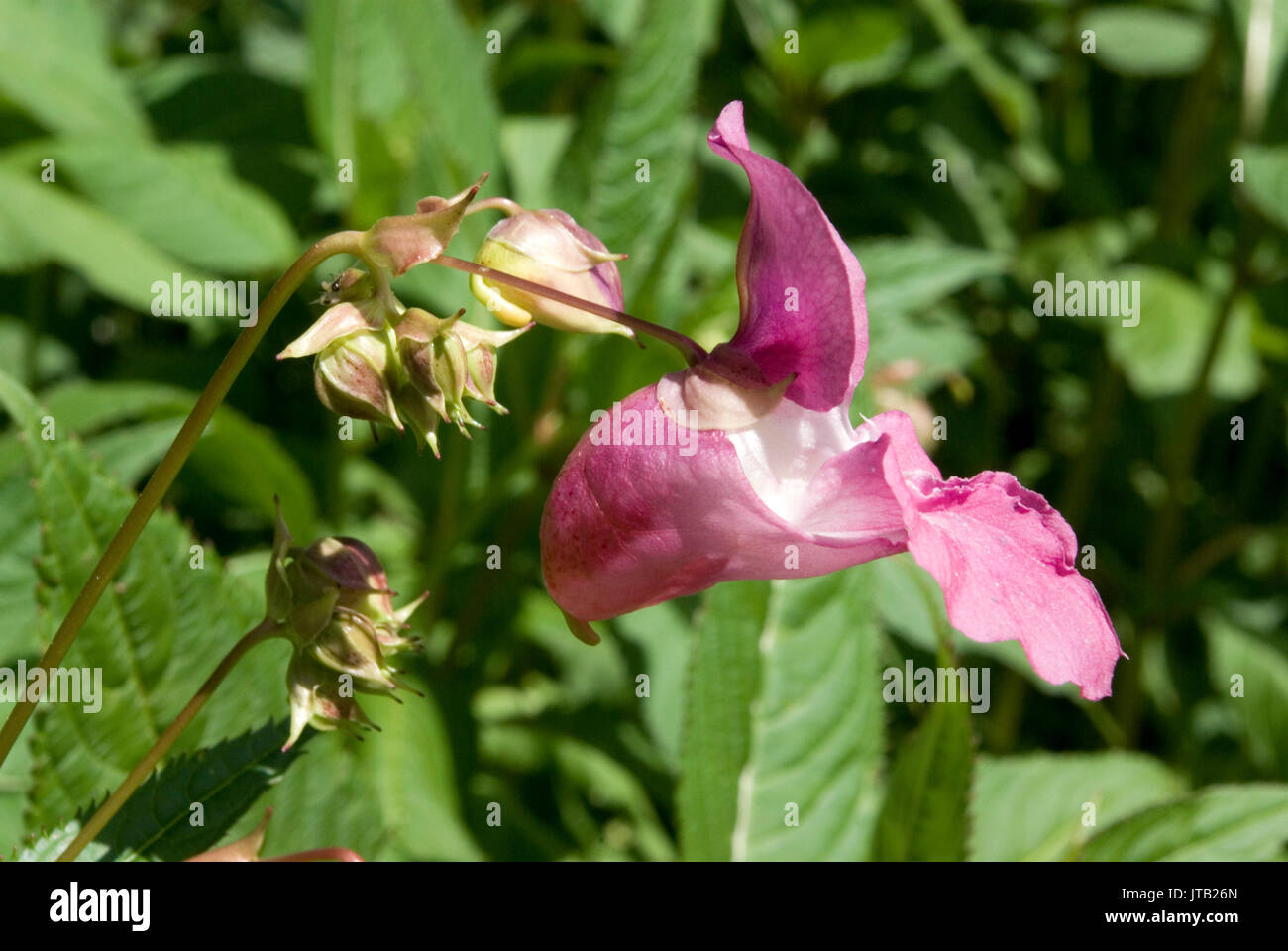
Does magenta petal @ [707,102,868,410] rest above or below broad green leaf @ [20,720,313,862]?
above

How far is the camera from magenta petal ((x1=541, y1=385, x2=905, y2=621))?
77 centimetres

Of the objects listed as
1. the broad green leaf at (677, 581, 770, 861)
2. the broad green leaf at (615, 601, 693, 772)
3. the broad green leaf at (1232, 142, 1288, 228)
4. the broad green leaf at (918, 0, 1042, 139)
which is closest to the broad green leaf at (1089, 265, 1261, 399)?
the broad green leaf at (1232, 142, 1288, 228)

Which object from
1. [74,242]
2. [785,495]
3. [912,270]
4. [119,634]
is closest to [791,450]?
[785,495]

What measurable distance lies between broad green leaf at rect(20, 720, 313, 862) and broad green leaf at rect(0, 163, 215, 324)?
94 centimetres

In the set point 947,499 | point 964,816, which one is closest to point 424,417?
point 947,499

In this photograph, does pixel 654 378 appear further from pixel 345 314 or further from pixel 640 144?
pixel 345 314

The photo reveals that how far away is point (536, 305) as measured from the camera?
80 centimetres

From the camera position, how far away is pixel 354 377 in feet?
2.50

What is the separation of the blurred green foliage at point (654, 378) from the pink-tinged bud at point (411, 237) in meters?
0.42

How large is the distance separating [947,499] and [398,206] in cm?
136

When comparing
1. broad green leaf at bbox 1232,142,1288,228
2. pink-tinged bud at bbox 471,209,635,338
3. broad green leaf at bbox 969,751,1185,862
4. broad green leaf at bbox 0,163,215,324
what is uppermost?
broad green leaf at bbox 1232,142,1288,228

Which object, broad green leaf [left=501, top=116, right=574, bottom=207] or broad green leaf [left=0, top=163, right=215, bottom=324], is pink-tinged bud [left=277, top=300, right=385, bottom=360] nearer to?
broad green leaf [left=0, top=163, right=215, bottom=324]

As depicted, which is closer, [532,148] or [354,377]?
[354,377]

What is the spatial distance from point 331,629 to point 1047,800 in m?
1.22
